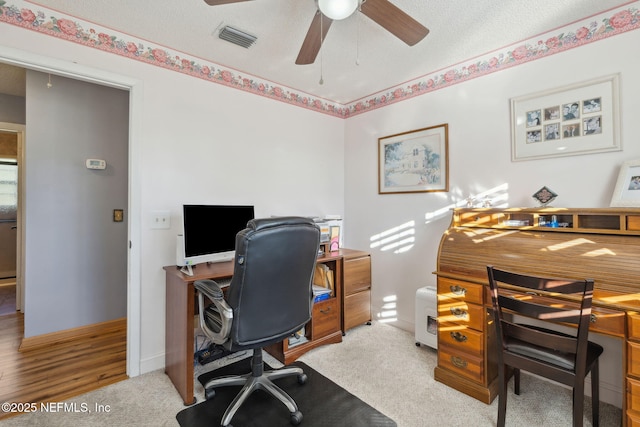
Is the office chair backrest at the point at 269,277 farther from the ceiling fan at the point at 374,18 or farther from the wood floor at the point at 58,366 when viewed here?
the wood floor at the point at 58,366

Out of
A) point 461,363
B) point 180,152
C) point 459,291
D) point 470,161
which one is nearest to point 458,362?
point 461,363

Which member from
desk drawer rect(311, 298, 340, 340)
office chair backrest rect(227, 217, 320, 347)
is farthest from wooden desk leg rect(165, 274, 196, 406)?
desk drawer rect(311, 298, 340, 340)

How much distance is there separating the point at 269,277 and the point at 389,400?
1211 millimetres

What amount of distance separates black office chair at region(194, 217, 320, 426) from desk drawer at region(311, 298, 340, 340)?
0.81 metres

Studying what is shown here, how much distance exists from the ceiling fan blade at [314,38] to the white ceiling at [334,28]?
0.24m

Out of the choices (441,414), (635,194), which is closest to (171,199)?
(441,414)

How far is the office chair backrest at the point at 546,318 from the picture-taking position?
1416 mm

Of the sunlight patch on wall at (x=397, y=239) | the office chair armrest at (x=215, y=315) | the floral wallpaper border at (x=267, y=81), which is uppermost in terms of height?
the floral wallpaper border at (x=267, y=81)

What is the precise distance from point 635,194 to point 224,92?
124 inches

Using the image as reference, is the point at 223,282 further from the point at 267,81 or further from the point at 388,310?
the point at 267,81

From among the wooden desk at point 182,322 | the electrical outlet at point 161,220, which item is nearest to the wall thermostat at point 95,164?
the electrical outlet at point 161,220

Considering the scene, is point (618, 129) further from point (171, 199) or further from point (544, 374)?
point (171, 199)

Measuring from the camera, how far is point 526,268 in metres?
1.80

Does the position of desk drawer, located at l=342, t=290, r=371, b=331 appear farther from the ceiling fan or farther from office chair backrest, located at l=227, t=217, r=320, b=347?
the ceiling fan
